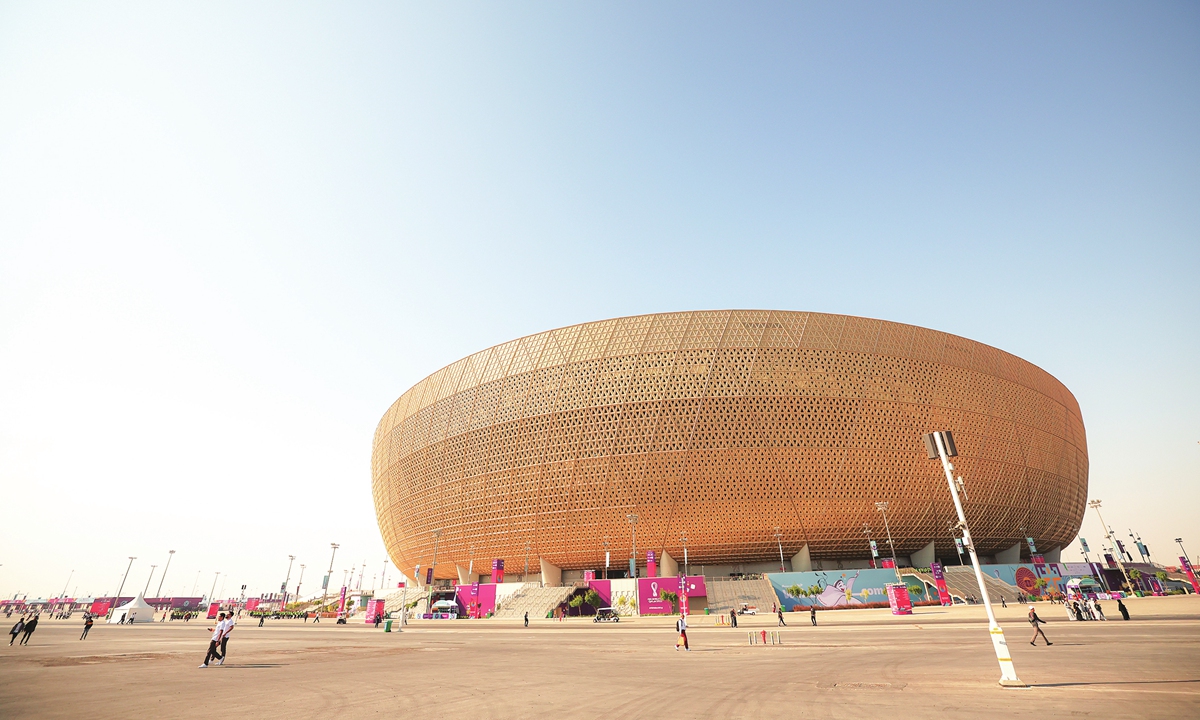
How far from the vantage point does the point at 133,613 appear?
143 ft

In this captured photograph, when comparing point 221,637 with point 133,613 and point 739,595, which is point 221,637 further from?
point 133,613

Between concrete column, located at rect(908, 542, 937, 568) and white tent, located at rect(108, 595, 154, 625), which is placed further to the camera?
concrete column, located at rect(908, 542, 937, 568)

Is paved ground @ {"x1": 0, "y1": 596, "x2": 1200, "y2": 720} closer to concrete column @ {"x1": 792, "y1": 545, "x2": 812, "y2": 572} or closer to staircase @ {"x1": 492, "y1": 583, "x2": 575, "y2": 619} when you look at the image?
staircase @ {"x1": 492, "y1": 583, "x2": 575, "y2": 619}

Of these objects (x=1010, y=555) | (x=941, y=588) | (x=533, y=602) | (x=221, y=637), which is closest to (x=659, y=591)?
(x=533, y=602)

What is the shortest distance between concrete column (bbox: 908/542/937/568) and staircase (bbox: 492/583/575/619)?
30578 millimetres

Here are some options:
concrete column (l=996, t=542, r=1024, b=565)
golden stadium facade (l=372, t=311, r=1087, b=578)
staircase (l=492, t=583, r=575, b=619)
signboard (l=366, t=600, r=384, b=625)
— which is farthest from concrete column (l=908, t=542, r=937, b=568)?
signboard (l=366, t=600, r=384, b=625)

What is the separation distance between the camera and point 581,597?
39.4 meters

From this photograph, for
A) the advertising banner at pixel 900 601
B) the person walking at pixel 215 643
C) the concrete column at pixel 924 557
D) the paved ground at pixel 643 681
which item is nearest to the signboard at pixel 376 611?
the paved ground at pixel 643 681

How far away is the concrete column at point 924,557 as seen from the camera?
4478cm

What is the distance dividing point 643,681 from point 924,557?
46.4 meters

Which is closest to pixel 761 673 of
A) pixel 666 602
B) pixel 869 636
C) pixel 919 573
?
pixel 869 636

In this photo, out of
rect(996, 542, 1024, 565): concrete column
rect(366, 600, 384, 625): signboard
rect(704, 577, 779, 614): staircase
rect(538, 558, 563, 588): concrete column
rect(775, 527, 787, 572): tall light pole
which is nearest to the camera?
rect(704, 577, 779, 614): staircase

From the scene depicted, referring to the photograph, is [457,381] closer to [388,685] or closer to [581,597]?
[581,597]

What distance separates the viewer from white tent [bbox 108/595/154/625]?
42.9 m
